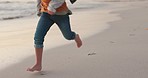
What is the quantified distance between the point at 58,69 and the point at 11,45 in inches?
94.4

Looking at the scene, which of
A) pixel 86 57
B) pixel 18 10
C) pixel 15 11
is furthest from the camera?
pixel 18 10

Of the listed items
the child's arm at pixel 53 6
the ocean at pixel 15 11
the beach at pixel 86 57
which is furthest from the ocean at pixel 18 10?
the child's arm at pixel 53 6

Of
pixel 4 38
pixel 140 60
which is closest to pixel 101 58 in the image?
pixel 140 60

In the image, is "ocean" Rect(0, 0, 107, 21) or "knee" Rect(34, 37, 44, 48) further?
"ocean" Rect(0, 0, 107, 21)

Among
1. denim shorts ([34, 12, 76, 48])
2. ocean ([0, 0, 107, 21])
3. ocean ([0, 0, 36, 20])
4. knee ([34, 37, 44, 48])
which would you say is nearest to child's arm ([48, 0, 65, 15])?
denim shorts ([34, 12, 76, 48])

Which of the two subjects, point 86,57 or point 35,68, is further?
point 86,57

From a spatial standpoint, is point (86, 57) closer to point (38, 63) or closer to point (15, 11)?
point (38, 63)

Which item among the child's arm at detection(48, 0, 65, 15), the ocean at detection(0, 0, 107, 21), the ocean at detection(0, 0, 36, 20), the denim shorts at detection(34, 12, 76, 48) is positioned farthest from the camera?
the ocean at detection(0, 0, 107, 21)

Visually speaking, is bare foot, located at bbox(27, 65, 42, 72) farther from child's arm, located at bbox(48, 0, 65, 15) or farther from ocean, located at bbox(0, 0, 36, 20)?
ocean, located at bbox(0, 0, 36, 20)

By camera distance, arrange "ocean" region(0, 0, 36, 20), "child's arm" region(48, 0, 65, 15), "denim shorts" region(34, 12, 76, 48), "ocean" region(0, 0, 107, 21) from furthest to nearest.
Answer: "ocean" region(0, 0, 107, 21)
"ocean" region(0, 0, 36, 20)
"denim shorts" region(34, 12, 76, 48)
"child's arm" region(48, 0, 65, 15)

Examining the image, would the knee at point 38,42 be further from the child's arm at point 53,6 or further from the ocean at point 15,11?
the ocean at point 15,11

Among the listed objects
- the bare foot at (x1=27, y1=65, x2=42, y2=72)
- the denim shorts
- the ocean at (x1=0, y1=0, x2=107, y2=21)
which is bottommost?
the ocean at (x1=0, y1=0, x2=107, y2=21)

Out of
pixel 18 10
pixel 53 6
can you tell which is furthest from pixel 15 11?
pixel 53 6

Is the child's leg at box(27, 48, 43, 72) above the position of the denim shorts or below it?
below
